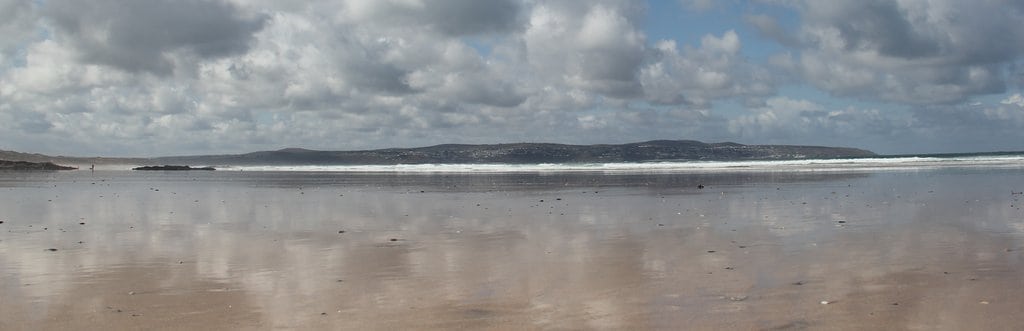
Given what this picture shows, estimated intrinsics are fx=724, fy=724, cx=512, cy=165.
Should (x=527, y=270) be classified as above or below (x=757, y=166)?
below

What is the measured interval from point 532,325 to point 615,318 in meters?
0.73

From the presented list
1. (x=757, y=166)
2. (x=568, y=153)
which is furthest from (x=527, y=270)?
(x=568, y=153)

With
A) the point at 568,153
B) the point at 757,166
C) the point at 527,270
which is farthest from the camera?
the point at 568,153

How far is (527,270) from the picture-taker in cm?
839

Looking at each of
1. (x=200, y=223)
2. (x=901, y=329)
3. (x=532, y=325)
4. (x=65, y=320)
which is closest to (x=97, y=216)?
(x=200, y=223)

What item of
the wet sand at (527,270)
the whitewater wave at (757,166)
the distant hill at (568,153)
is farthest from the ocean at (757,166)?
the distant hill at (568,153)

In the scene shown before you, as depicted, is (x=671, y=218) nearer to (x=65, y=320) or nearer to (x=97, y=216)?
(x=65, y=320)

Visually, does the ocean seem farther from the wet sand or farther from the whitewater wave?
the wet sand

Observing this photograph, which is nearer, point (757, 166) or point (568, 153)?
point (757, 166)

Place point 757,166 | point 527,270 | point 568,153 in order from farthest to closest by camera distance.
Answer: point 568,153 → point 757,166 → point 527,270

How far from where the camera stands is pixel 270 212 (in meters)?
17.1

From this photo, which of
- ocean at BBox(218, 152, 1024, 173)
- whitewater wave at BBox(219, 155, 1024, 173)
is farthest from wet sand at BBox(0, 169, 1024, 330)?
whitewater wave at BBox(219, 155, 1024, 173)

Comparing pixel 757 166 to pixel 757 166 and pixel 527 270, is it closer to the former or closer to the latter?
pixel 757 166

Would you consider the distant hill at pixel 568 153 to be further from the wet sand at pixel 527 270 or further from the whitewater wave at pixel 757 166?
the wet sand at pixel 527 270
